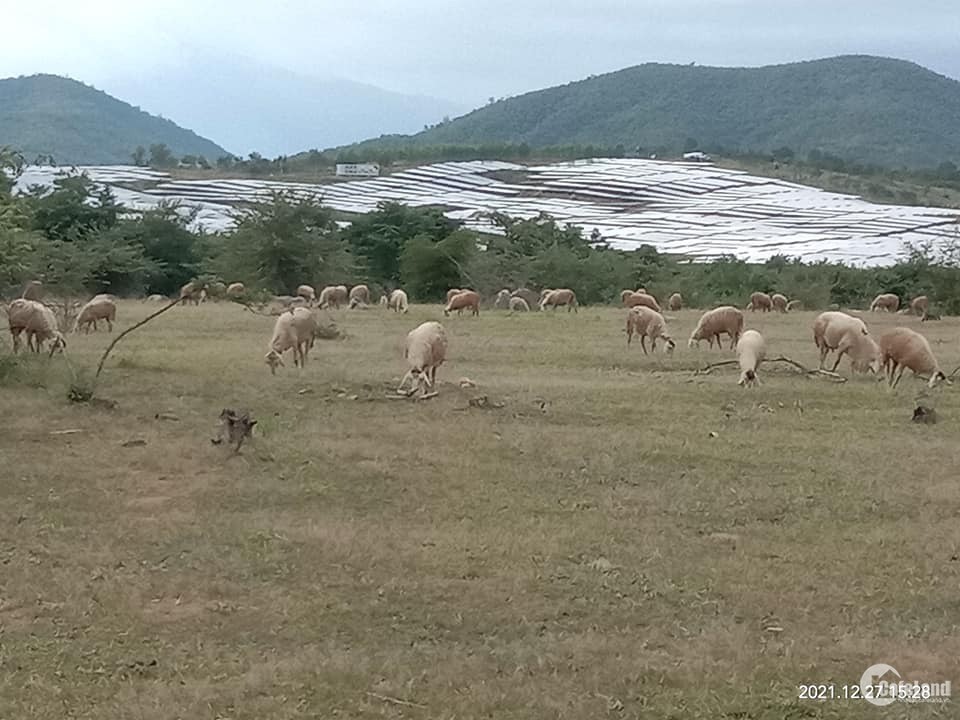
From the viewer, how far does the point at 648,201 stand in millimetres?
56719

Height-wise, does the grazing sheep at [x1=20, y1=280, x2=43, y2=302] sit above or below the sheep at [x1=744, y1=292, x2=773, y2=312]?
above

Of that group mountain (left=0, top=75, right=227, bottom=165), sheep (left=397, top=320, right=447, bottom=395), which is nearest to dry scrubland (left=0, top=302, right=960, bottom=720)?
sheep (left=397, top=320, right=447, bottom=395)

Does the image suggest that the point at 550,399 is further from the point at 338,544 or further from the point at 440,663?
the point at 440,663

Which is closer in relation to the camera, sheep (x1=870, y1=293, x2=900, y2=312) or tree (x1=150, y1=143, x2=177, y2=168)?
sheep (x1=870, y1=293, x2=900, y2=312)

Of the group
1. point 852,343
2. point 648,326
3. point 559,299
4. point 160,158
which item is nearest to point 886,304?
point 559,299

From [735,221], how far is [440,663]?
155 ft

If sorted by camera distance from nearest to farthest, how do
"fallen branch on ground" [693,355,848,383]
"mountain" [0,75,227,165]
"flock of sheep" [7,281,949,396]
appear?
1. "flock of sheep" [7,281,949,396]
2. "fallen branch on ground" [693,355,848,383]
3. "mountain" [0,75,227,165]

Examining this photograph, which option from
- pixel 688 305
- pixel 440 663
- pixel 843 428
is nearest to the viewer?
pixel 440 663

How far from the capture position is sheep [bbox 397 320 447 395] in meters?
12.7

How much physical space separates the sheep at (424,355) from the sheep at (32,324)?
4.48 m

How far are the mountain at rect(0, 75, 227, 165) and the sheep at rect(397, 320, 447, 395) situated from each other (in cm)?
6589

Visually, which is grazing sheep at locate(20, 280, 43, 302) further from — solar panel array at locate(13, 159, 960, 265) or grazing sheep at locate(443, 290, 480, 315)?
solar panel array at locate(13, 159, 960, 265)

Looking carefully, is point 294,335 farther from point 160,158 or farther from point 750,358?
point 160,158

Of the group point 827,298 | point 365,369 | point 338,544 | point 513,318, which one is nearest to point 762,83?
point 827,298
